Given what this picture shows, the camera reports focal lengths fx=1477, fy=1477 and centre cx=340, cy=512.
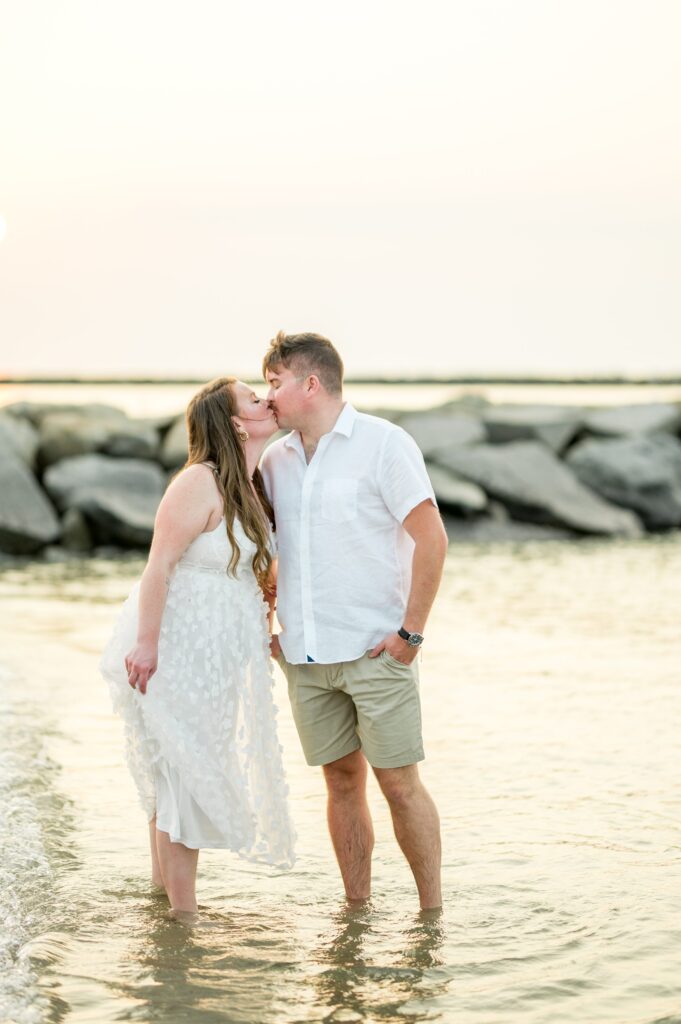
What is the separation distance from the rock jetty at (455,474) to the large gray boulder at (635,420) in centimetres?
3

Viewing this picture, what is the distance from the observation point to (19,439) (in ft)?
59.6

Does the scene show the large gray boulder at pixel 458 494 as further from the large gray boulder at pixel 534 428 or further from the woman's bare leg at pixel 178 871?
the woman's bare leg at pixel 178 871

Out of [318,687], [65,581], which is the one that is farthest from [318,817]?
[65,581]

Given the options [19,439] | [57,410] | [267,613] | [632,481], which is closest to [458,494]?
[632,481]

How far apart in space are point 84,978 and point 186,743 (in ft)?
2.64

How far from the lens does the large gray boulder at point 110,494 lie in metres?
16.3

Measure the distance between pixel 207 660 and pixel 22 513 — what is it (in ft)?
38.6

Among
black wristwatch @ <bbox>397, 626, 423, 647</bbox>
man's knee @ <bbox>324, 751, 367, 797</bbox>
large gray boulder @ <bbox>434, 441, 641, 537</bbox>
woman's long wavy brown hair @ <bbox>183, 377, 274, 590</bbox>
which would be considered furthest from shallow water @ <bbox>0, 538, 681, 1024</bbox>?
large gray boulder @ <bbox>434, 441, 641, 537</bbox>

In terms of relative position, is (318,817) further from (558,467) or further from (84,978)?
(558,467)

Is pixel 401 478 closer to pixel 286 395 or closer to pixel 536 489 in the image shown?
pixel 286 395

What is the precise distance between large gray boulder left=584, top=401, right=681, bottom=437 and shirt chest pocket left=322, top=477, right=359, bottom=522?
16356 mm

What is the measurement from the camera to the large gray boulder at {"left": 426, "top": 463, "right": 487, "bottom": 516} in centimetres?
1755

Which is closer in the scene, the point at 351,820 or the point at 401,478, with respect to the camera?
the point at 401,478

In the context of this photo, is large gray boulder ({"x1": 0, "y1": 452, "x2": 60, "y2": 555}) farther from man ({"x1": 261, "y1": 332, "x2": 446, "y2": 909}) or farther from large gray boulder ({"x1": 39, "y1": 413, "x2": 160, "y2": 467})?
man ({"x1": 261, "y1": 332, "x2": 446, "y2": 909})
